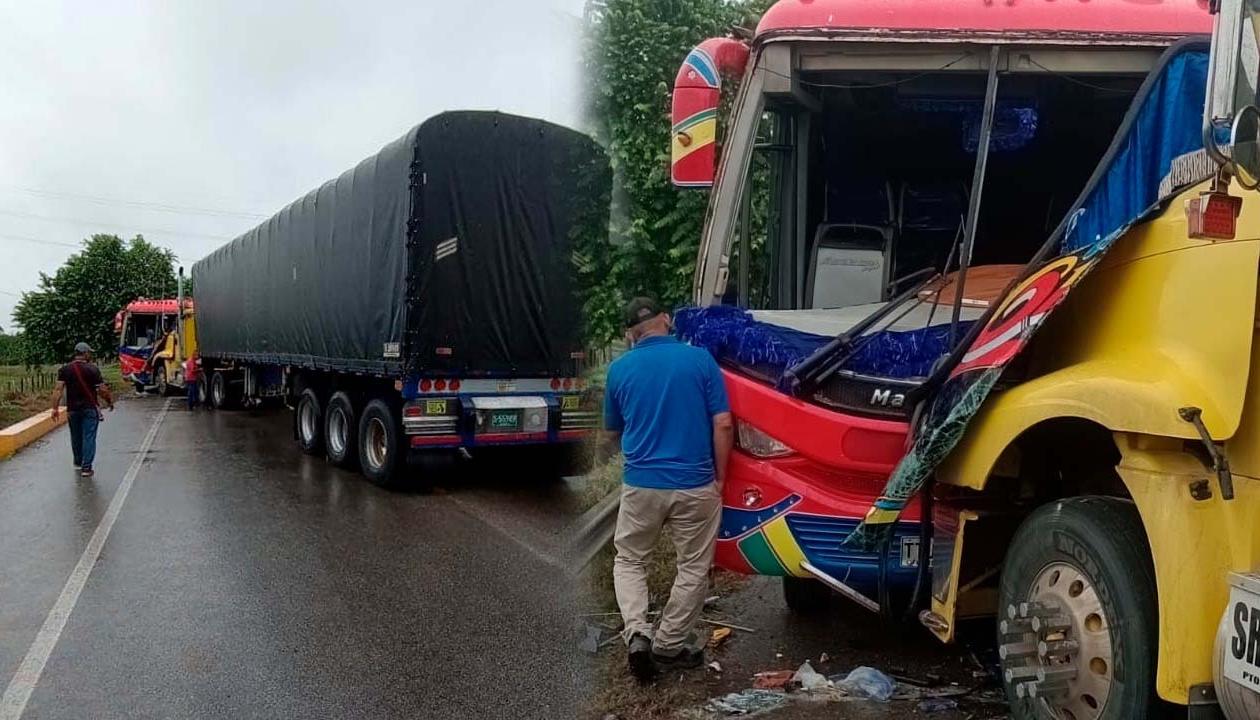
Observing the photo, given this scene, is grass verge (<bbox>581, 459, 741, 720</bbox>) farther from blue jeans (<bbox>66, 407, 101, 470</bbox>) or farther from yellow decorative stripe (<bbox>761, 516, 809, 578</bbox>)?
blue jeans (<bbox>66, 407, 101, 470</bbox>)

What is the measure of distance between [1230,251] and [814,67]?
7.49ft

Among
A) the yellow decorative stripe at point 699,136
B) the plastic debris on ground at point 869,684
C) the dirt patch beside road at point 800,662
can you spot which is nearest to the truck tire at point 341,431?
the dirt patch beside road at point 800,662

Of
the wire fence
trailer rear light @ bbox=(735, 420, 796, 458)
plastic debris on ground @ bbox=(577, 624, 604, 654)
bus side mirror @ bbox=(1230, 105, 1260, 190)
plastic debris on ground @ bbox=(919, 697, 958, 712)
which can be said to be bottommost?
the wire fence

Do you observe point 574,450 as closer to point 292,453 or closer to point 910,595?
point 292,453

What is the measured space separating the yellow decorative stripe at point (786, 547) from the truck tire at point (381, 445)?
6.39m

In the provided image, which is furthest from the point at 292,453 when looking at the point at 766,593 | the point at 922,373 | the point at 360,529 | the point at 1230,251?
the point at 1230,251

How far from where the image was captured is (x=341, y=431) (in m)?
11.7

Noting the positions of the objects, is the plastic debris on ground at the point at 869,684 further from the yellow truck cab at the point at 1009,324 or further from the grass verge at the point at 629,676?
the grass verge at the point at 629,676

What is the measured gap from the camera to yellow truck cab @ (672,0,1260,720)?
2.70m

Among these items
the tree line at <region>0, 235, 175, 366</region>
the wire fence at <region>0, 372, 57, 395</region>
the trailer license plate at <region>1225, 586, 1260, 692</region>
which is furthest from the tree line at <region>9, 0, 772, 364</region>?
the tree line at <region>0, 235, 175, 366</region>

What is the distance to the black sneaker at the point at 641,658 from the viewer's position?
14.6 ft

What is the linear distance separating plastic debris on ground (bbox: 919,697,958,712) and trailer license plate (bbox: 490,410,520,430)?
6278mm

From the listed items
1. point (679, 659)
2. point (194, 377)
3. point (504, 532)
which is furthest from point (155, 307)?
point (679, 659)

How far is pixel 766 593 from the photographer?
5.96 metres
